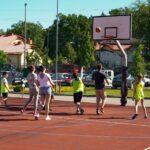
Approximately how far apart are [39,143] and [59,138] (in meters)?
0.95

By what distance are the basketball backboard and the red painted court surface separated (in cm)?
634

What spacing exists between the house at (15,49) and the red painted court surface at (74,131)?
258 ft

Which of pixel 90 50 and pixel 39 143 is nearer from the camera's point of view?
pixel 39 143

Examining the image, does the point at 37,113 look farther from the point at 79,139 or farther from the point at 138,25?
the point at 138,25

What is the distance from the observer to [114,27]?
2664cm

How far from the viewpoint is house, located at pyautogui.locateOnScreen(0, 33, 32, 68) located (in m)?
103

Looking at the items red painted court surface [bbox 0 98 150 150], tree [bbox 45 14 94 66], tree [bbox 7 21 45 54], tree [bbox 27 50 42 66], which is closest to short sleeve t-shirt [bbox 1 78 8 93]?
red painted court surface [bbox 0 98 150 150]

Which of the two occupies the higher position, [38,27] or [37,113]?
[38,27]

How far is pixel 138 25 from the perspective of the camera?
3782 inches

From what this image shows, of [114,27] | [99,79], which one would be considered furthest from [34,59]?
[99,79]

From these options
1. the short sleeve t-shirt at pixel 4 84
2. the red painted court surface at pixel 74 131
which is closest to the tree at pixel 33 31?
the short sleeve t-shirt at pixel 4 84

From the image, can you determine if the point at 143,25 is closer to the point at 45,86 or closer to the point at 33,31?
the point at 33,31

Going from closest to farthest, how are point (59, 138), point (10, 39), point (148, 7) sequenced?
point (59, 138) < point (148, 7) < point (10, 39)

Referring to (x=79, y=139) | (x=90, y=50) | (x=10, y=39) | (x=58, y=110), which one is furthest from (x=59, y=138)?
(x=10, y=39)
